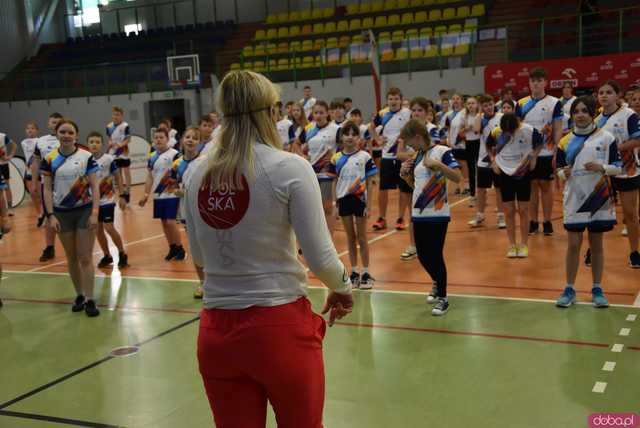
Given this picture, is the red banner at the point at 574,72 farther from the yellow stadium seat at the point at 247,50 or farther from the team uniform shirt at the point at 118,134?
the team uniform shirt at the point at 118,134

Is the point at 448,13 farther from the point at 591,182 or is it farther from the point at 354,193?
the point at 591,182

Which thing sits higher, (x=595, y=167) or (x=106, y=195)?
(x=595, y=167)

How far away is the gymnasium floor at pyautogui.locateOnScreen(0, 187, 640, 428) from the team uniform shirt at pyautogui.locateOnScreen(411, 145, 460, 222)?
2.83 ft

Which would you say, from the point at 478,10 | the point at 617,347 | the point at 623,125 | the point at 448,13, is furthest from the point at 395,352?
the point at 448,13

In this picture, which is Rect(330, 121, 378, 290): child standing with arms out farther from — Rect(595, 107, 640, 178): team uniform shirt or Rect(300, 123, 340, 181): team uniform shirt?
Rect(595, 107, 640, 178): team uniform shirt

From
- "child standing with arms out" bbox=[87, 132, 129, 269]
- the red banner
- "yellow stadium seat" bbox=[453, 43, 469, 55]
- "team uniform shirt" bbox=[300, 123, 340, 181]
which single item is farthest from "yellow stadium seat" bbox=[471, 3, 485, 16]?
"child standing with arms out" bbox=[87, 132, 129, 269]

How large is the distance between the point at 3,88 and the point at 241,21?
9.71 metres

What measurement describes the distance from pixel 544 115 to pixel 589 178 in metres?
2.91

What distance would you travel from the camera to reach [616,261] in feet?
24.9

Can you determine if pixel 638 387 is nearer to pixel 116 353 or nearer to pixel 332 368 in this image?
pixel 332 368

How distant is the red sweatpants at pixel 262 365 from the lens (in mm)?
2137

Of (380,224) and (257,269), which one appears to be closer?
(257,269)

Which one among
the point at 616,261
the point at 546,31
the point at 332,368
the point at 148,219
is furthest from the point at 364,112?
the point at 332,368

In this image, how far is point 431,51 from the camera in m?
19.4
